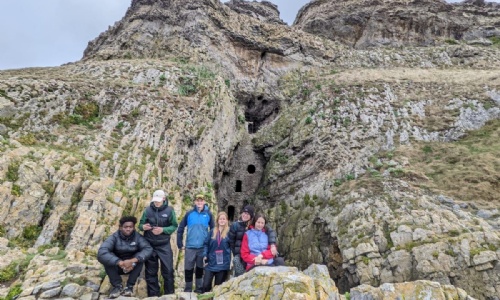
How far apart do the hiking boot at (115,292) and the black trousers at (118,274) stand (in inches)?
3.1

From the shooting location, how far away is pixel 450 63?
118 feet

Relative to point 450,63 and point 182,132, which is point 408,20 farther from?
point 182,132

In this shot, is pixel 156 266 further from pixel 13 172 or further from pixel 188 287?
pixel 13 172

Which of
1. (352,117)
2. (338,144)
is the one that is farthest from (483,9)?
A: (338,144)

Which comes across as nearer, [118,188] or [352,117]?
[118,188]

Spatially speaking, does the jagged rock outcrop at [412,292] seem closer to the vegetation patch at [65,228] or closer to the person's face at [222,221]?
the person's face at [222,221]

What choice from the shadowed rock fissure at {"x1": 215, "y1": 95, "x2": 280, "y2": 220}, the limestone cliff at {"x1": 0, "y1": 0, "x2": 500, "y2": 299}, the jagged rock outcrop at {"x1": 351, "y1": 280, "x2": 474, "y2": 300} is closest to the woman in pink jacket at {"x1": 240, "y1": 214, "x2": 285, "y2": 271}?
the jagged rock outcrop at {"x1": 351, "y1": 280, "x2": 474, "y2": 300}

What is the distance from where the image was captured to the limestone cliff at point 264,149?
41.3 ft

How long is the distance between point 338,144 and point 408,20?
1163 inches

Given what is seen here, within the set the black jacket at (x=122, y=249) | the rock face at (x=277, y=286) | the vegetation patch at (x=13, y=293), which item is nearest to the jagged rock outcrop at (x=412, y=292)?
the rock face at (x=277, y=286)

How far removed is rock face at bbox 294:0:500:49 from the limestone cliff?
4.18 metres

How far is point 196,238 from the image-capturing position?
9.74m

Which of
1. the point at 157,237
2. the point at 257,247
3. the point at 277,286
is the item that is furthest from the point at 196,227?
the point at 277,286

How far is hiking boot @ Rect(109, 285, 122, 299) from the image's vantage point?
809 centimetres
